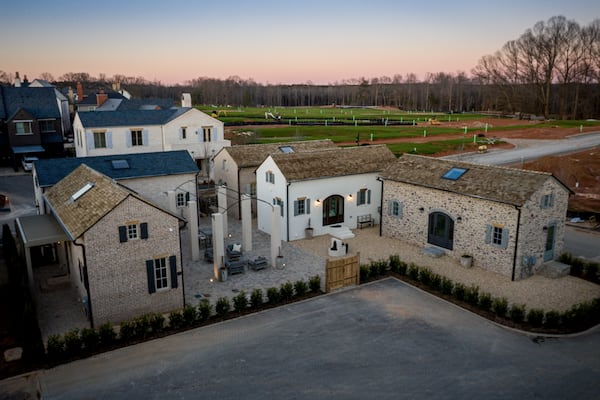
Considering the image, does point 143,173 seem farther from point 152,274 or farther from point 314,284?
point 314,284

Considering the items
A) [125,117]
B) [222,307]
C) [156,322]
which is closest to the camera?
[156,322]

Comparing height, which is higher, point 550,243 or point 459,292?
point 550,243

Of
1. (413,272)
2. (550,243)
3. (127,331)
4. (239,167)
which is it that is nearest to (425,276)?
(413,272)

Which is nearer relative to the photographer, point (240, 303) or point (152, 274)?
point (152, 274)

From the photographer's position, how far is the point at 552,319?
1589 centimetres

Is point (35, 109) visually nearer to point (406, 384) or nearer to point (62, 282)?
point (62, 282)

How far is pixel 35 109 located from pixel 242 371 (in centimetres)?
4660

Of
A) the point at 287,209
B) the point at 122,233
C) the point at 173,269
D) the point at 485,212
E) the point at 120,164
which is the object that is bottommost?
Answer: the point at 173,269

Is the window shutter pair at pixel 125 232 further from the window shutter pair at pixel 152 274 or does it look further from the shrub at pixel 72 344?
the shrub at pixel 72 344

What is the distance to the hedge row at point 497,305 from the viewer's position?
16.0 meters

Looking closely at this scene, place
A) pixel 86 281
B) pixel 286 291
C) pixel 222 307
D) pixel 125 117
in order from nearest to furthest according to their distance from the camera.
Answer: pixel 86 281
pixel 222 307
pixel 286 291
pixel 125 117

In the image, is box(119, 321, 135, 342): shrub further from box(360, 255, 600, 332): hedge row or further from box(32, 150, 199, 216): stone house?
box(32, 150, 199, 216): stone house

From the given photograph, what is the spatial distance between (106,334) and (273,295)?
19.3 ft

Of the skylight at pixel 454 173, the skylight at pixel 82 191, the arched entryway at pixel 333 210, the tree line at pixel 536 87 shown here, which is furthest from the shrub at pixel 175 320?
the tree line at pixel 536 87
